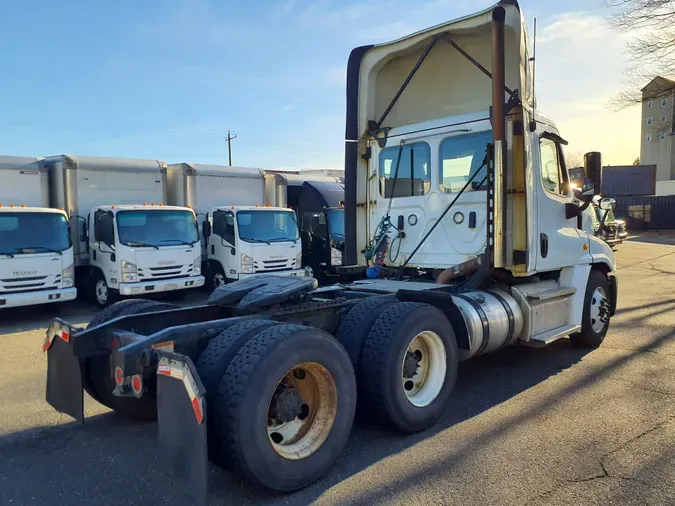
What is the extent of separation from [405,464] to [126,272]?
8.67 meters

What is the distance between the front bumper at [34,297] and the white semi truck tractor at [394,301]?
6114mm

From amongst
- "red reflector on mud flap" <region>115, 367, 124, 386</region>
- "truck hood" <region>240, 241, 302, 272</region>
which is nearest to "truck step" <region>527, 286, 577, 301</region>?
"red reflector on mud flap" <region>115, 367, 124, 386</region>

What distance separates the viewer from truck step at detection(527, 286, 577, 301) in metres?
6.04

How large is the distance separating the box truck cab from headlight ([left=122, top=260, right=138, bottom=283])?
4931 millimetres

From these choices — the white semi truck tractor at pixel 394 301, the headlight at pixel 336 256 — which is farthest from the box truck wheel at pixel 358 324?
the headlight at pixel 336 256

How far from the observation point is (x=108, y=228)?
1137cm

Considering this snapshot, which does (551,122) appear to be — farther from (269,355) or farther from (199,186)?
(199,186)

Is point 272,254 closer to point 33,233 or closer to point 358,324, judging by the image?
point 33,233

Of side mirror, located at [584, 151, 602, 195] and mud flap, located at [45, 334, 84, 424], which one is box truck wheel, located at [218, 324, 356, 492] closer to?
mud flap, located at [45, 334, 84, 424]

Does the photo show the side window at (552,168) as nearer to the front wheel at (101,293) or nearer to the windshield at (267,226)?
the windshield at (267,226)

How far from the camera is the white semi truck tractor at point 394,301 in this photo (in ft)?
10.8

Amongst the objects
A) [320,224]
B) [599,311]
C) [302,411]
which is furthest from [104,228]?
[599,311]

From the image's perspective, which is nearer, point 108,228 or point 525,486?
point 525,486

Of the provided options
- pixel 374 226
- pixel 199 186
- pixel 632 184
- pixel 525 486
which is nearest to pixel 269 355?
pixel 525 486
